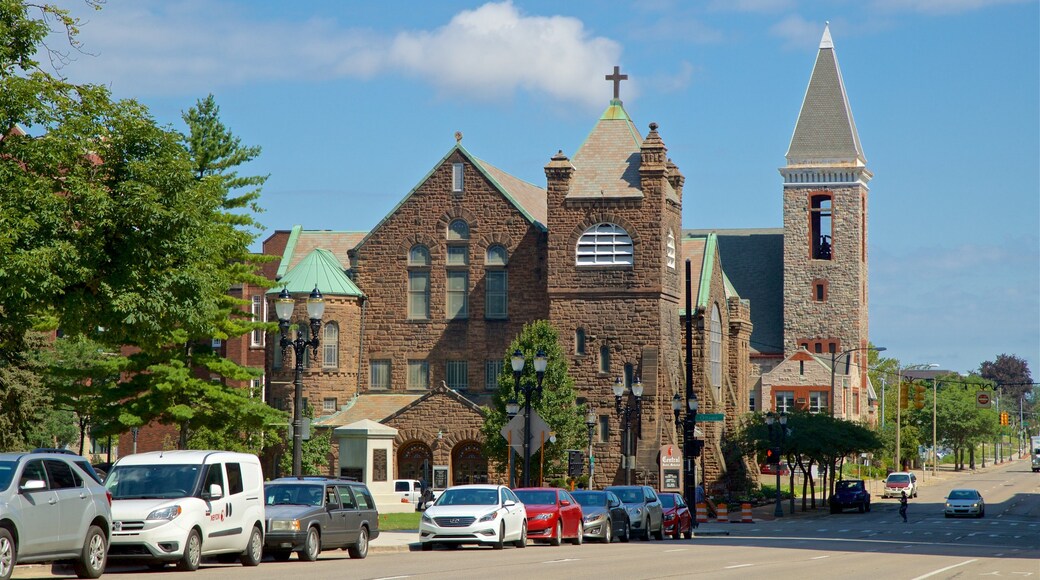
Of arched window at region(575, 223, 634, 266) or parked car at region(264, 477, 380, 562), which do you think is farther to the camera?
arched window at region(575, 223, 634, 266)

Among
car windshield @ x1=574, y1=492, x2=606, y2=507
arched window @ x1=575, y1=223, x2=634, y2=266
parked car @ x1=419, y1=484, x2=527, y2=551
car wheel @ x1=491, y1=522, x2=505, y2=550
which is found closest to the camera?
parked car @ x1=419, y1=484, x2=527, y2=551

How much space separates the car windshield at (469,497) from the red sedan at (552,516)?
2.55 metres

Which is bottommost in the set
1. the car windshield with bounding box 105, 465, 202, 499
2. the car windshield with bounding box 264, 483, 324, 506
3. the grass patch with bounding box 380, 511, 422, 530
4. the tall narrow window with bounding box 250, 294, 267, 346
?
the grass patch with bounding box 380, 511, 422, 530

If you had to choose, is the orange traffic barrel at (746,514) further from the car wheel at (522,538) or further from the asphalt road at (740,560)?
the car wheel at (522,538)

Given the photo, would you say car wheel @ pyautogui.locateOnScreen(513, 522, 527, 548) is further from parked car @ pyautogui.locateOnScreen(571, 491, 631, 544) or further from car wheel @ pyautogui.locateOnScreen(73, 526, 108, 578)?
car wheel @ pyautogui.locateOnScreen(73, 526, 108, 578)

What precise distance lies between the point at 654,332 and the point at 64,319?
38.3 metres

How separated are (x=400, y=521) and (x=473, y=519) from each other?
626 inches

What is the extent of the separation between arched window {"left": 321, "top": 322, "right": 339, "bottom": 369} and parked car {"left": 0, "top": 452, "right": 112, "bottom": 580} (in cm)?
4679

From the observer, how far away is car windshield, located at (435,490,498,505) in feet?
104

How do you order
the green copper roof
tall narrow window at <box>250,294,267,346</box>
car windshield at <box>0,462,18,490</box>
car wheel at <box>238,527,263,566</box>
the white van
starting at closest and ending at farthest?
car windshield at <box>0,462,18,490</box> → the white van → car wheel at <box>238,527,263,566</box> → the green copper roof → tall narrow window at <box>250,294,267,346</box>

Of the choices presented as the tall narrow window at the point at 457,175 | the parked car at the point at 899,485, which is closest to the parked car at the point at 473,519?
the tall narrow window at the point at 457,175

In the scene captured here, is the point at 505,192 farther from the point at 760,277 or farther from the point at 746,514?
the point at 760,277

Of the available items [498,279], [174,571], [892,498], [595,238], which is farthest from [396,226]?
[174,571]

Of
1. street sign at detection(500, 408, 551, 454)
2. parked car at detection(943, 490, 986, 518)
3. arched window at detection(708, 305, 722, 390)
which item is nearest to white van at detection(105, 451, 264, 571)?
street sign at detection(500, 408, 551, 454)
